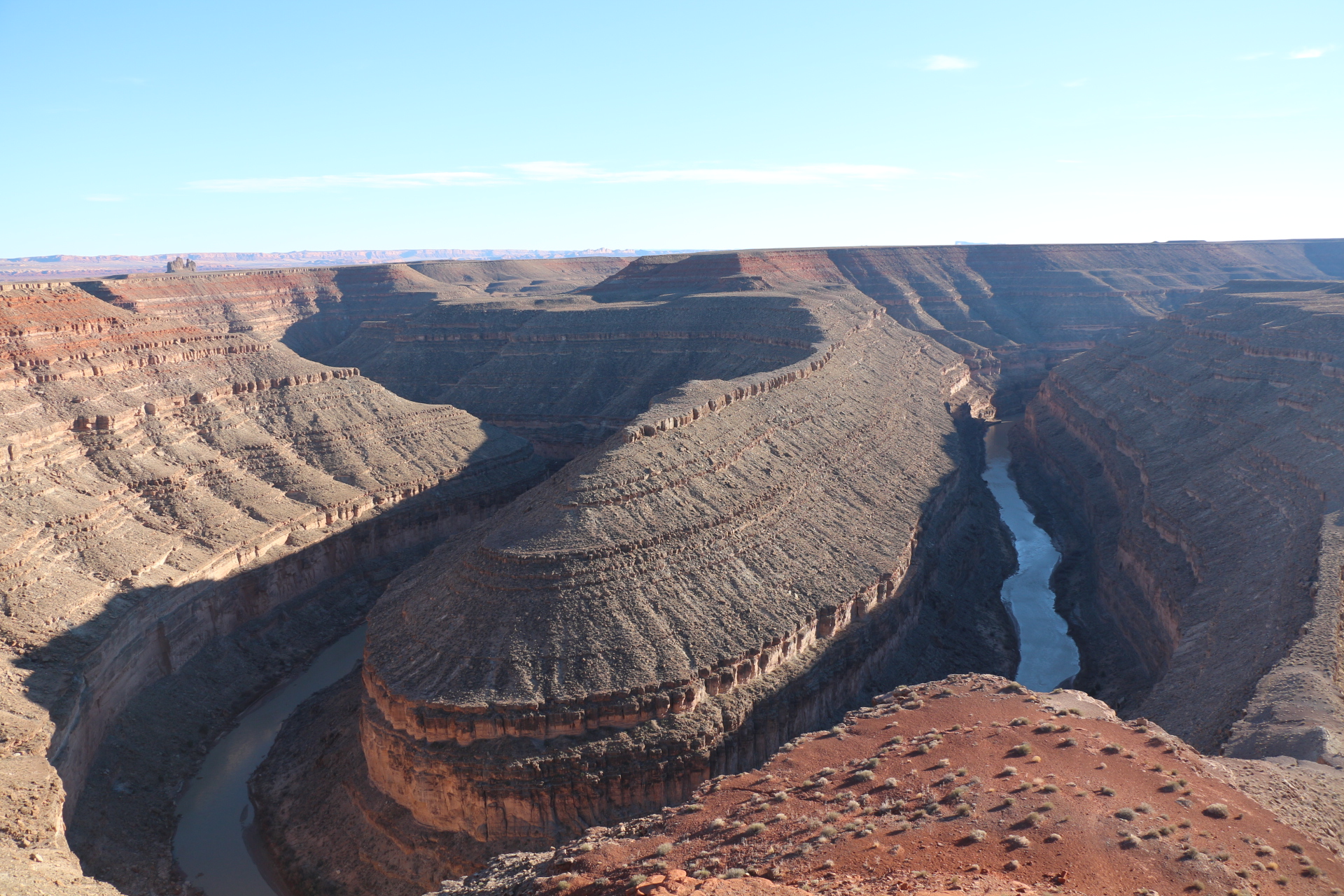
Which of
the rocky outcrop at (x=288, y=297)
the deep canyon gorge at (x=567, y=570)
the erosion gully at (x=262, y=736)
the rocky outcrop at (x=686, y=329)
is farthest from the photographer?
the rocky outcrop at (x=288, y=297)

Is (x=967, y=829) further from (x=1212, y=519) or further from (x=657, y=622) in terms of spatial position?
(x=1212, y=519)

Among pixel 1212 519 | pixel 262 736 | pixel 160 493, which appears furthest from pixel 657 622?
pixel 1212 519

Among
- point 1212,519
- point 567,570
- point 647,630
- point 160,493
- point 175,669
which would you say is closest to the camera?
point 647,630

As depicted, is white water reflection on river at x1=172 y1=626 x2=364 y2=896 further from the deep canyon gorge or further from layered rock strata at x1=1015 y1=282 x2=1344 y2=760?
layered rock strata at x1=1015 y1=282 x2=1344 y2=760

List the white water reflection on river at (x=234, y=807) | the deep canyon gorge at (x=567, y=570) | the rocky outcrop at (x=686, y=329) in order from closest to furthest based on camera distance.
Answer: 1. the deep canyon gorge at (x=567, y=570)
2. the white water reflection on river at (x=234, y=807)
3. the rocky outcrop at (x=686, y=329)

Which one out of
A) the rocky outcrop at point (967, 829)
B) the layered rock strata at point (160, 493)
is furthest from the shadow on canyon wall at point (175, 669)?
the rocky outcrop at point (967, 829)

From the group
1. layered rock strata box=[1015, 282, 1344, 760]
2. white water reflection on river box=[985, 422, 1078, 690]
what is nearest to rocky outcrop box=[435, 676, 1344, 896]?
layered rock strata box=[1015, 282, 1344, 760]

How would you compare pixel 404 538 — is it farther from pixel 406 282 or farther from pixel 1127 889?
pixel 406 282

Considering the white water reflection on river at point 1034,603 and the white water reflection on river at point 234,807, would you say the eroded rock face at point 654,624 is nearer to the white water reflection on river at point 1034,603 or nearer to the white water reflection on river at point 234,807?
the white water reflection on river at point 1034,603
